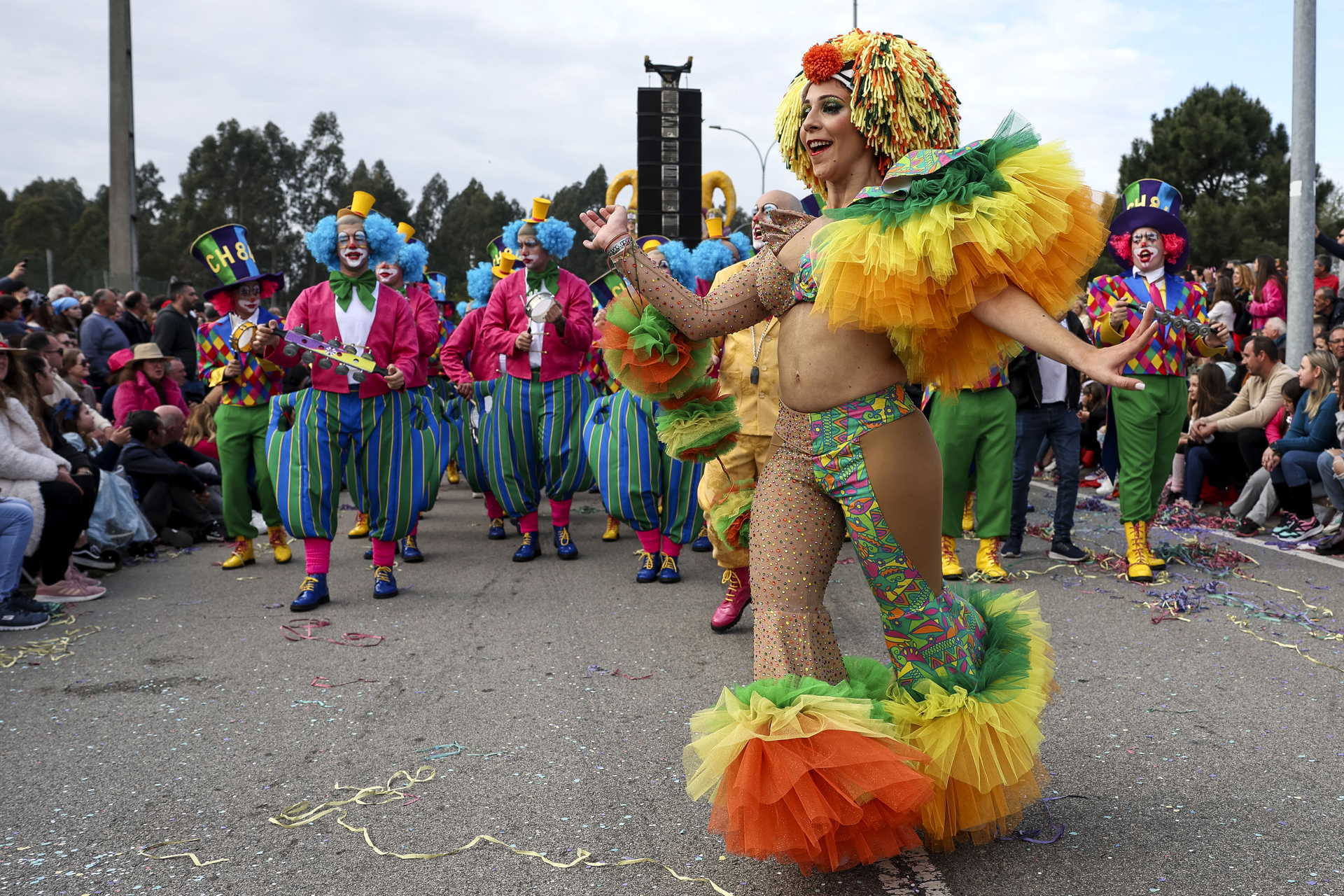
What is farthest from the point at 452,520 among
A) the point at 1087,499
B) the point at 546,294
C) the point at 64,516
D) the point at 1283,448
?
the point at 1283,448

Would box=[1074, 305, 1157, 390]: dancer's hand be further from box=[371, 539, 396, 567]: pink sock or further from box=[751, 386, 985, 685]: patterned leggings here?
box=[371, 539, 396, 567]: pink sock

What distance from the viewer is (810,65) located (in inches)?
124

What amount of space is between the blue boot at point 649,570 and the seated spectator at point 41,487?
11.1 feet

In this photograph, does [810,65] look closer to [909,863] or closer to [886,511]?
[886,511]

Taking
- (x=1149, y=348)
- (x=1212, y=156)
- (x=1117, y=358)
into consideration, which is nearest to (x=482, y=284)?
(x=1149, y=348)

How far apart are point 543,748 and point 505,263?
23.9ft

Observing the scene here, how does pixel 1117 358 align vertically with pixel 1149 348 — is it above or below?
below

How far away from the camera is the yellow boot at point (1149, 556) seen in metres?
7.07

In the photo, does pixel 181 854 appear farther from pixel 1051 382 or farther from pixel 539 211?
pixel 1051 382

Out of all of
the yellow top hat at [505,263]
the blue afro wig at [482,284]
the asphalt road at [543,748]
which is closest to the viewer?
the asphalt road at [543,748]

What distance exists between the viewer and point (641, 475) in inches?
277

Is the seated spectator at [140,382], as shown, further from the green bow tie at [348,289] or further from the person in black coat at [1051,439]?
the person in black coat at [1051,439]

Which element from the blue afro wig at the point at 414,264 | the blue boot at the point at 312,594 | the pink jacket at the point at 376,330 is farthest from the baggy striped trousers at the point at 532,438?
the blue afro wig at the point at 414,264

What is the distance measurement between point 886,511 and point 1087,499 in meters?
8.80
